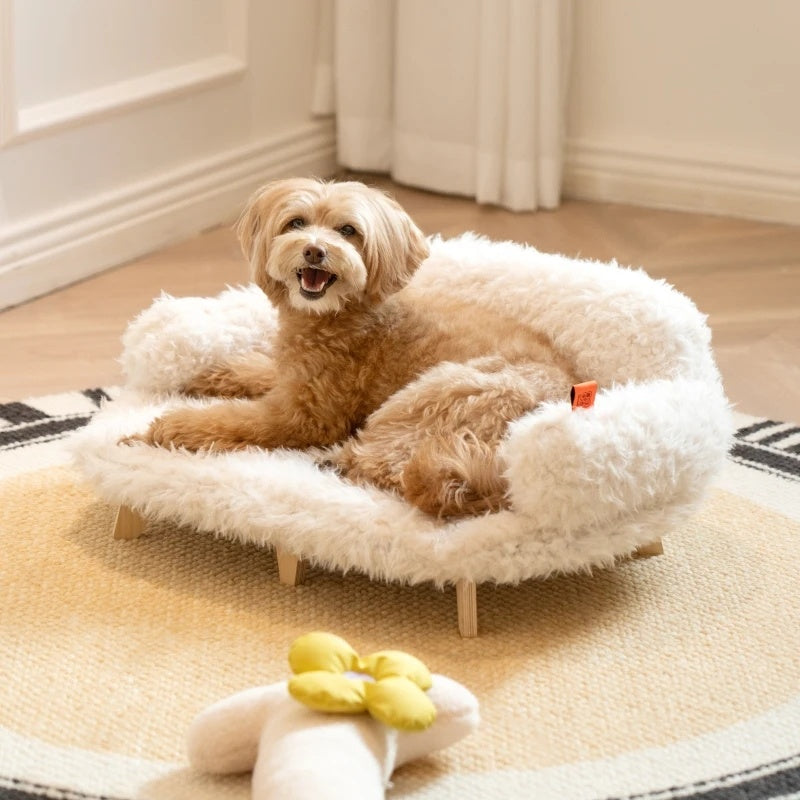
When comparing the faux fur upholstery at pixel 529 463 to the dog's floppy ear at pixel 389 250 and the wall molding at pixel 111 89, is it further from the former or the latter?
the wall molding at pixel 111 89

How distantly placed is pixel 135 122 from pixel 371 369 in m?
1.48

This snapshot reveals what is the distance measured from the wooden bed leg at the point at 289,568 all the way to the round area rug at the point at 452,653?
0.01 meters

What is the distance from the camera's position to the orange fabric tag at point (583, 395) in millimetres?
1736

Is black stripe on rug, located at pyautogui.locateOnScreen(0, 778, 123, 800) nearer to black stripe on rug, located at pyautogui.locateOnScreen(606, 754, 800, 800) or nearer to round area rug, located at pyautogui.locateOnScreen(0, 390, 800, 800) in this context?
round area rug, located at pyautogui.locateOnScreen(0, 390, 800, 800)

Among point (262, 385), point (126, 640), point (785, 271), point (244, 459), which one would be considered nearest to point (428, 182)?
point (785, 271)

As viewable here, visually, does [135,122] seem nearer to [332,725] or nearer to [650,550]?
[650,550]

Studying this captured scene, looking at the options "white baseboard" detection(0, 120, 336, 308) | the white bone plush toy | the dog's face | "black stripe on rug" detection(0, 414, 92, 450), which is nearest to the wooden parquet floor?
"white baseboard" detection(0, 120, 336, 308)

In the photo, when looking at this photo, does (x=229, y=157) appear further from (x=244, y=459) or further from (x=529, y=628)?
(x=529, y=628)

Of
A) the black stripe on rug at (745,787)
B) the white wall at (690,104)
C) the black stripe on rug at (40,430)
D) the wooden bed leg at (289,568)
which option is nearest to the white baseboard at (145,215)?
the black stripe on rug at (40,430)

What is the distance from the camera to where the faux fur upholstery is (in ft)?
5.62

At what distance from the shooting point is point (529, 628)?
180 centimetres

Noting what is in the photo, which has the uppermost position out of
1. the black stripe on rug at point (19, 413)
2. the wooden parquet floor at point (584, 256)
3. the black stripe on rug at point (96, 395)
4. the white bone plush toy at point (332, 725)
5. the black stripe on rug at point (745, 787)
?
the white bone plush toy at point (332, 725)

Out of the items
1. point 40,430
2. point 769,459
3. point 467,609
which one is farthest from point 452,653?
point 40,430

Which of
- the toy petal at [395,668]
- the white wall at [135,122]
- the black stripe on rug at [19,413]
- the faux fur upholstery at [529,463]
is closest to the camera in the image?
the toy petal at [395,668]
